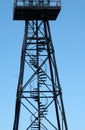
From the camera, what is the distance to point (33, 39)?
56.4 meters

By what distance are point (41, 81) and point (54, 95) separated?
2.37m

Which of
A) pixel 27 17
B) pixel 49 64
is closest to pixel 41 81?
→ pixel 49 64

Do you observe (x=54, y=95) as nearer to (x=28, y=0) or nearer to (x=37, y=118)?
(x=37, y=118)

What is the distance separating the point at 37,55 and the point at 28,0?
4953 mm

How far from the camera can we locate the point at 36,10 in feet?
181

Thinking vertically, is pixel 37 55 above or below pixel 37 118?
above

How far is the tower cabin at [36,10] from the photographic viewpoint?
5466 centimetres

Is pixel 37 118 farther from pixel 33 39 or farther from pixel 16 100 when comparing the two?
pixel 33 39

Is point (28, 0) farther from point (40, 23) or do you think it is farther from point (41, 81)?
point (41, 81)

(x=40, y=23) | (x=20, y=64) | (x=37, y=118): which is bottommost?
(x=37, y=118)

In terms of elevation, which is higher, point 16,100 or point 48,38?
point 48,38

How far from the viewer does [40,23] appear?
56.5m

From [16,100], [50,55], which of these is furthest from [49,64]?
[16,100]

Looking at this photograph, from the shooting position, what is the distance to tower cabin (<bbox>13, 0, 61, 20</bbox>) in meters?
54.7
